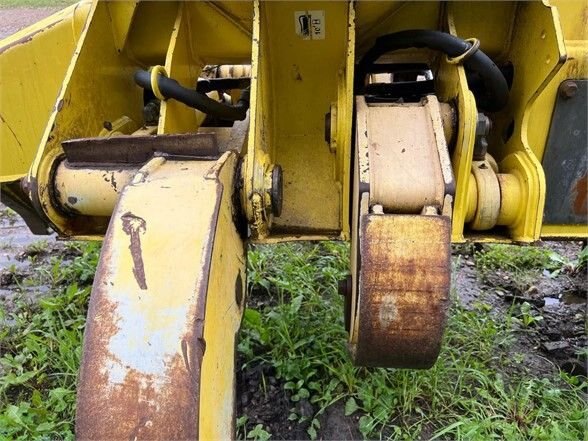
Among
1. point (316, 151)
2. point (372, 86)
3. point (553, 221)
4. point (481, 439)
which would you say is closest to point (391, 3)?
point (372, 86)

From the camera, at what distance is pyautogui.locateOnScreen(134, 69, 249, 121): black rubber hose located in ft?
5.84

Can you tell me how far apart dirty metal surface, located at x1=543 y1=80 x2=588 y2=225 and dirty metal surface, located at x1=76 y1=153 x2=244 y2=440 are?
119cm

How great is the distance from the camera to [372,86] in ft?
7.54

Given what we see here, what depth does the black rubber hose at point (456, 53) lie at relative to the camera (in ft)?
5.75

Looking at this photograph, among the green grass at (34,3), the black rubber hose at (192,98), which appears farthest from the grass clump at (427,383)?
the green grass at (34,3)

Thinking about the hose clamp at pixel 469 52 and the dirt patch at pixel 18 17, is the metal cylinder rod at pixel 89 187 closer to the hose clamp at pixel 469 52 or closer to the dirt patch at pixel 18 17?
the hose clamp at pixel 469 52

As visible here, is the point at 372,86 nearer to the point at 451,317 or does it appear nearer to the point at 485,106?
the point at 485,106

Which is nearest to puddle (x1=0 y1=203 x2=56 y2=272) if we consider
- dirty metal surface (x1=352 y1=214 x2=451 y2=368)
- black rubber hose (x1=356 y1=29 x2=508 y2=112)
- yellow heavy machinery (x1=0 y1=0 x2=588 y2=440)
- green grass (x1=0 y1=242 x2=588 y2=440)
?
green grass (x1=0 y1=242 x2=588 y2=440)

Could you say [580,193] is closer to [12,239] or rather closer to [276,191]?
[276,191]

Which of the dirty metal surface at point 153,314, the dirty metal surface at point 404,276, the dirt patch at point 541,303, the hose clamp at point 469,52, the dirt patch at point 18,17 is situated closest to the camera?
the dirty metal surface at point 153,314

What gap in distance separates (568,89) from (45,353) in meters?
2.20

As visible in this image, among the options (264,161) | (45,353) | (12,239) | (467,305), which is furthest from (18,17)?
(264,161)

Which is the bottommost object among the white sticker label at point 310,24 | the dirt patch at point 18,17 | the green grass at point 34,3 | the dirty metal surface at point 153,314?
the dirty metal surface at point 153,314

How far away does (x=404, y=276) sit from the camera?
1.25 meters
